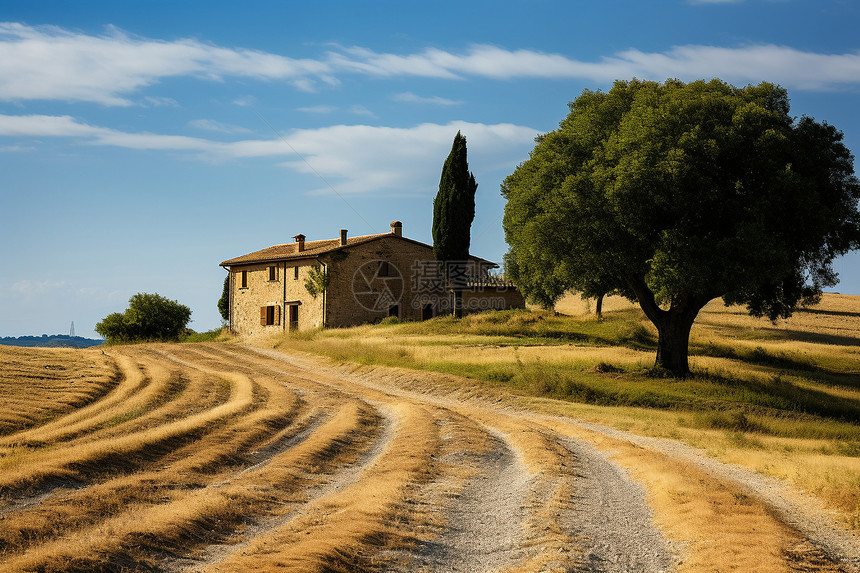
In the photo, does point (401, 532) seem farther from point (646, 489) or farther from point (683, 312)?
point (683, 312)

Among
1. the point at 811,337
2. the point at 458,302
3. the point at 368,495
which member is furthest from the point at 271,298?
the point at 368,495

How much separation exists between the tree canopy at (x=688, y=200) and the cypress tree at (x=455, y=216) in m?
19.2

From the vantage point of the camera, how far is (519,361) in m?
26.6

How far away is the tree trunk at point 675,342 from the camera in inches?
1064

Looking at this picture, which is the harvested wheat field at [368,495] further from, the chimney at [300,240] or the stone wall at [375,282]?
the chimney at [300,240]

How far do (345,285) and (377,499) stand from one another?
3730 cm

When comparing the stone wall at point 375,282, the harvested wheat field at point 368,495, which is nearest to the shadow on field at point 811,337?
the stone wall at point 375,282

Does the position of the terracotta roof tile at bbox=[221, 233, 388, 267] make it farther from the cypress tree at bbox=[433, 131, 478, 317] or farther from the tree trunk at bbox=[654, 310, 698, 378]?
the tree trunk at bbox=[654, 310, 698, 378]

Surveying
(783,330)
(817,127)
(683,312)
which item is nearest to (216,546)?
(683,312)

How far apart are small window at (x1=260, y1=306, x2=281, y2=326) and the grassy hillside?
7.09 m

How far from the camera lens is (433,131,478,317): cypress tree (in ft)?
155

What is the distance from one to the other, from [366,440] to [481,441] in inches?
102

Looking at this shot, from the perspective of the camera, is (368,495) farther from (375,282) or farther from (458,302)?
(375,282)

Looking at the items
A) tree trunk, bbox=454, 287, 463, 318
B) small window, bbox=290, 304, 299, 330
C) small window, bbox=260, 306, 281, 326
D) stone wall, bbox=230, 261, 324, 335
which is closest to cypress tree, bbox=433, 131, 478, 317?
tree trunk, bbox=454, 287, 463, 318
